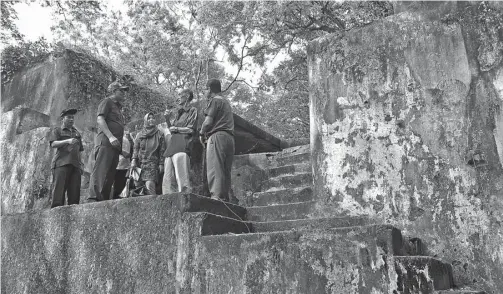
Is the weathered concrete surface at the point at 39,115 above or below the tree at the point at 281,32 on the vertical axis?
below

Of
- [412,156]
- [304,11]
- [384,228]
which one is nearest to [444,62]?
[412,156]

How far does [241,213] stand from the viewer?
5.02 metres

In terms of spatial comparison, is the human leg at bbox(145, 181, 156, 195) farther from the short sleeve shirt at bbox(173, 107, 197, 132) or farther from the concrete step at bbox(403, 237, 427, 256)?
the concrete step at bbox(403, 237, 427, 256)

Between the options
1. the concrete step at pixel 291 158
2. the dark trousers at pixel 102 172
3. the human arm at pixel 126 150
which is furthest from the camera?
the concrete step at pixel 291 158

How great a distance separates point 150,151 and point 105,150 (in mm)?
854

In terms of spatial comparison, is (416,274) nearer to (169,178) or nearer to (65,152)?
(169,178)

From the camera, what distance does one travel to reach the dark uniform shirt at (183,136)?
5673 mm

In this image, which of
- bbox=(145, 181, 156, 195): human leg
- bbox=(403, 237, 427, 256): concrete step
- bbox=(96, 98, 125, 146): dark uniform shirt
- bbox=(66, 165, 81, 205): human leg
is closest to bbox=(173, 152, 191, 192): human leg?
bbox=(145, 181, 156, 195): human leg

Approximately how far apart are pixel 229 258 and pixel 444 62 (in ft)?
11.6

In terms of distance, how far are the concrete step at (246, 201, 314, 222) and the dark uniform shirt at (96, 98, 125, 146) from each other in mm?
2042

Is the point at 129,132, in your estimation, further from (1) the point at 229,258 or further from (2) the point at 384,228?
(2) the point at 384,228

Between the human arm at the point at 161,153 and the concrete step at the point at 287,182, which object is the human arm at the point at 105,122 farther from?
the concrete step at the point at 287,182

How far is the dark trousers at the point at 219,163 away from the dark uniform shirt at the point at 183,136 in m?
0.71

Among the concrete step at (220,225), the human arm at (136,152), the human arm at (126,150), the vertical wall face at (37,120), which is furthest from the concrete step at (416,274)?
the vertical wall face at (37,120)
